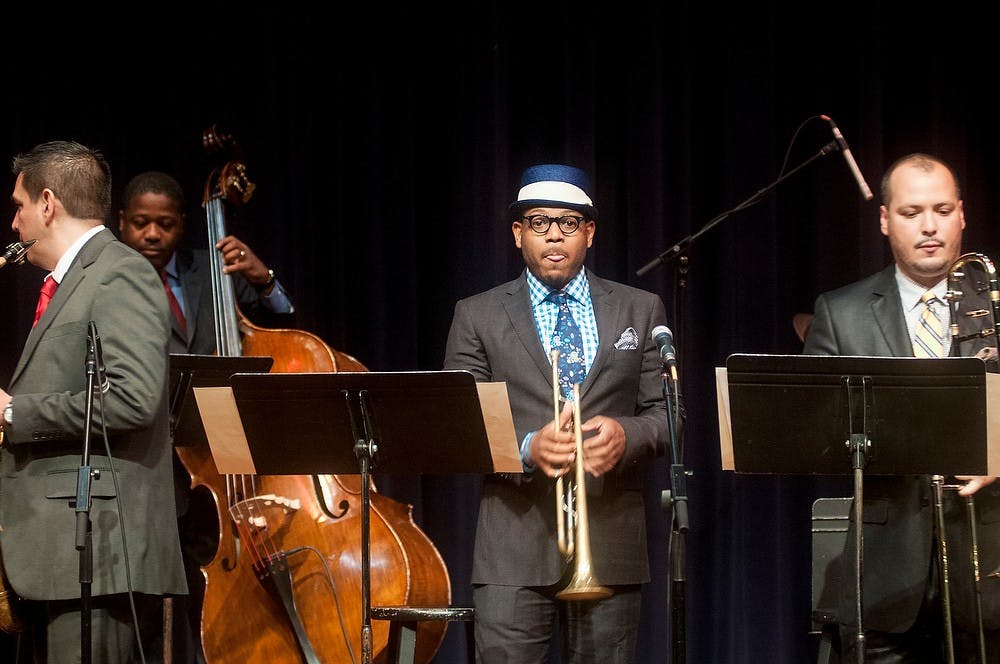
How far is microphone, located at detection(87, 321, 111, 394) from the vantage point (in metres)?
2.94

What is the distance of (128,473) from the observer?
10.1ft

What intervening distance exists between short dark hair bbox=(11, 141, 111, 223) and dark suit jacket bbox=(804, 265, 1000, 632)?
2.18 meters

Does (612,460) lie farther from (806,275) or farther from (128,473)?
(806,275)

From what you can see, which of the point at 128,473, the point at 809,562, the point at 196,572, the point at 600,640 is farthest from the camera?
the point at 809,562

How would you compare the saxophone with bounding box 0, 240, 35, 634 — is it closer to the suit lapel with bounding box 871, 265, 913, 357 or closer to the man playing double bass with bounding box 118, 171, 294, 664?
the man playing double bass with bounding box 118, 171, 294, 664

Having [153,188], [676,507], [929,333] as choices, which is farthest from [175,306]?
[929,333]

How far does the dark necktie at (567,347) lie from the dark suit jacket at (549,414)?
1.9 inches

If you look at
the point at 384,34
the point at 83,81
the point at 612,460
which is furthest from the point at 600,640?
the point at 83,81

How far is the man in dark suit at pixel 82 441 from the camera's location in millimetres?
2957

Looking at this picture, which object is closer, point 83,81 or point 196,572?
point 196,572

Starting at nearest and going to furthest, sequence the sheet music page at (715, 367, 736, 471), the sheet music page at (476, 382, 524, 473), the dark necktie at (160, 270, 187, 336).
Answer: the sheet music page at (715, 367, 736, 471)
the sheet music page at (476, 382, 524, 473)
the dark necktie at (160, 270, 187, 336)

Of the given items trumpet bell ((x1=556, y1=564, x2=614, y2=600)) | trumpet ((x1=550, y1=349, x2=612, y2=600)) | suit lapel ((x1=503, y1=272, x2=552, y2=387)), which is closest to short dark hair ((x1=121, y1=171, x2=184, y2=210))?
suit lapel ((x1=503, y1=272, x2=552, y2=387))

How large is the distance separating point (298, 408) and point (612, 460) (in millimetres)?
877

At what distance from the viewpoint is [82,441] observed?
119 inches
